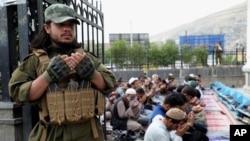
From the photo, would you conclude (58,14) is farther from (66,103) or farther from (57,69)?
(66,103)

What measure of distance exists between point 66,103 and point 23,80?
30 centimetres

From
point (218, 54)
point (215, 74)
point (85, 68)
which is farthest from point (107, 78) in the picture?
point (218, 54)

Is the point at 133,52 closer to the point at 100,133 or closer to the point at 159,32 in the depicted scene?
the point at 100,133

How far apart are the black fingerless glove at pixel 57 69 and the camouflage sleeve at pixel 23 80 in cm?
17

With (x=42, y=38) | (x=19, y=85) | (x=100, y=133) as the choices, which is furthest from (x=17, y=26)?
(x=100, y=133)

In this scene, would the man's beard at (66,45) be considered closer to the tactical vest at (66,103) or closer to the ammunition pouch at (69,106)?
the tactical vest at (66,103)

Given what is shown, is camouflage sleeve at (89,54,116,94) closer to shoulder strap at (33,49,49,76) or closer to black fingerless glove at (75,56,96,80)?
black fingerless glove at (75,56,96,80)

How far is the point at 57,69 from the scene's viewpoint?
1.83 m

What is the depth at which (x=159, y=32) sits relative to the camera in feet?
632

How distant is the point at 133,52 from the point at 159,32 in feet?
578

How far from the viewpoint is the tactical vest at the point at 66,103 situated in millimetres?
1930

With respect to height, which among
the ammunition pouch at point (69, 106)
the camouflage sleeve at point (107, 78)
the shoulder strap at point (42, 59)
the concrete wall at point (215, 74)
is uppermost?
the shoulder strap at point (42, 59)

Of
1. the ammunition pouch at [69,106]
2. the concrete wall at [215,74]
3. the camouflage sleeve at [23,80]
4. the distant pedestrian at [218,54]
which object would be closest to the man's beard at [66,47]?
the camouflage sleeve at [23,80]

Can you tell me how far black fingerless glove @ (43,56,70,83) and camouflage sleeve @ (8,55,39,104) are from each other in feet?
0.54
